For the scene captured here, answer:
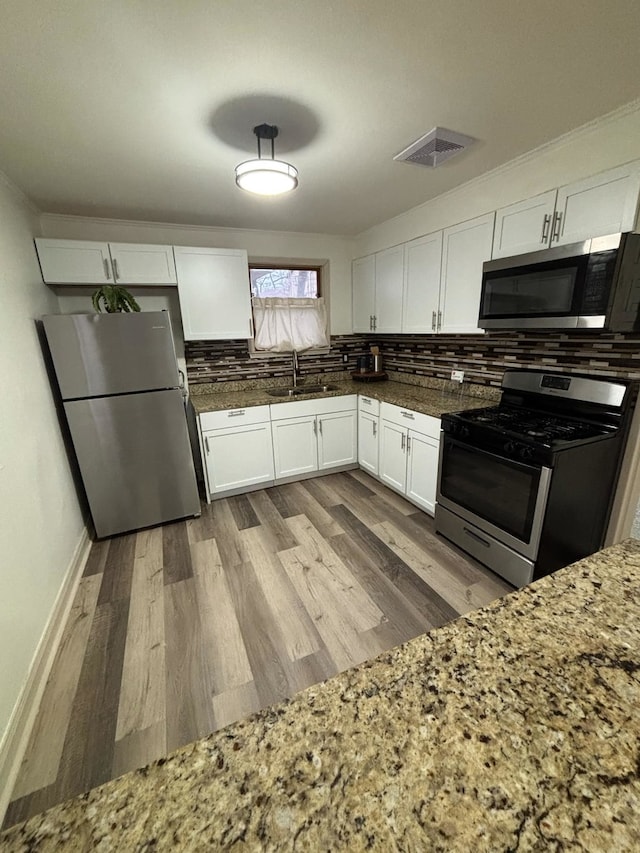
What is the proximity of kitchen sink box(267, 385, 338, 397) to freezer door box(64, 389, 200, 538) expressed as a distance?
3.42ft

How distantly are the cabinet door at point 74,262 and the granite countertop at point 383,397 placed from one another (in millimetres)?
1222

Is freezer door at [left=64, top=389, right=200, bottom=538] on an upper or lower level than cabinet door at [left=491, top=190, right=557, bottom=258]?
lower

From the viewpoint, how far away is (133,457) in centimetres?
264

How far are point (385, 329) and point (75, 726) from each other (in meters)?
3.38

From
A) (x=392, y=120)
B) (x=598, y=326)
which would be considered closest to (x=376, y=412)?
(x=598, y=326)

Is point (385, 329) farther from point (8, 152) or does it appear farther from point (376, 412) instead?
point (8, 152)

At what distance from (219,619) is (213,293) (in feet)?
8.38

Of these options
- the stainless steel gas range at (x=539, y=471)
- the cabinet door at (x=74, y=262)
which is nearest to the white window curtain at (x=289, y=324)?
the cabinet door at (x=74, y=262)

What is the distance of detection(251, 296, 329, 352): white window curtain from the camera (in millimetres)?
A: 3562

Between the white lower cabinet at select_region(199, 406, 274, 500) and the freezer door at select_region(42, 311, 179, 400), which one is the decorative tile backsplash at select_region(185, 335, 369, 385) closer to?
the white lower cabinet at select_region(199, 406, 274, 500)

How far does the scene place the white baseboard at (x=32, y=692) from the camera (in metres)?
1.26

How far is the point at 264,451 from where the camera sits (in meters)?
3.28

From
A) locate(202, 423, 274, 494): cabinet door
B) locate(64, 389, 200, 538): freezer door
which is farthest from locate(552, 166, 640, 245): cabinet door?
locate(64, 389, 200, 538): freezer door

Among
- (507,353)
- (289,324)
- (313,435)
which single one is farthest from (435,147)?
(313,435)
